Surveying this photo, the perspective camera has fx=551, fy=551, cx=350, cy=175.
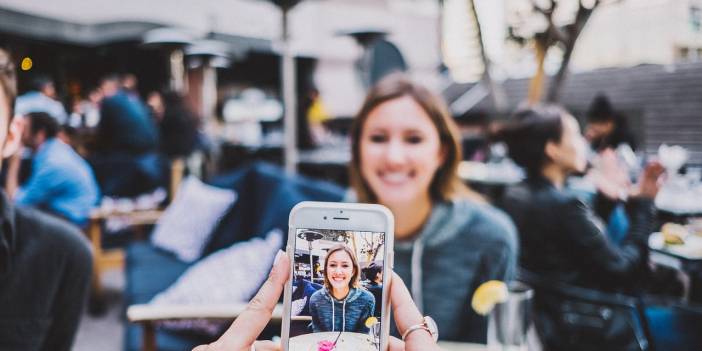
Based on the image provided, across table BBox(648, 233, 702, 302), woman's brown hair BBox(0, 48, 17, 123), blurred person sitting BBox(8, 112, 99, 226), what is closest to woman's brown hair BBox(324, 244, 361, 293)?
woman's brown hair BBox(0, 48, 17, 123)

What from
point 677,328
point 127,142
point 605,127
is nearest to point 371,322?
point 677,328

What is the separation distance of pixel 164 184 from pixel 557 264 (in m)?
3.73

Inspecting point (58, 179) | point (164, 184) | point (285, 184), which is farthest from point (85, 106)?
point (285, 184)

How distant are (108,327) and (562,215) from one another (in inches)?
110

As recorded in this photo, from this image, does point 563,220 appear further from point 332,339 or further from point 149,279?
point 149,279

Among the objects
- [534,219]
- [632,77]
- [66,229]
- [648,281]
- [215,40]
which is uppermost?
[215,40]

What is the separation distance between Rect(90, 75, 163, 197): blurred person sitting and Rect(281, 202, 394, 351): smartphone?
452cm

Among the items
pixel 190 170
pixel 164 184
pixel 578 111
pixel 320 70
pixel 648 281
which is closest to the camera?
pixel 648 281

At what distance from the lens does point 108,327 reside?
341 centimetres

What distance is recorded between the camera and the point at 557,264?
2088mm

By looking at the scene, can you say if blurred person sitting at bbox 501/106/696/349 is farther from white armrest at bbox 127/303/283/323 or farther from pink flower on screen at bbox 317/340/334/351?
pink flower on screen at bbox 317/340/334/351

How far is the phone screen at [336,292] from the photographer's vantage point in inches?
22.4

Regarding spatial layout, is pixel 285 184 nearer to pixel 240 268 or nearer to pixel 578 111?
pixel 240 268

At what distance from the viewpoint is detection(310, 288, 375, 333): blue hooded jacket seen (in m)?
0.57
